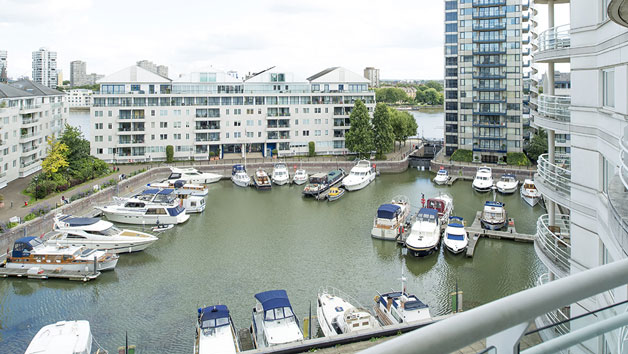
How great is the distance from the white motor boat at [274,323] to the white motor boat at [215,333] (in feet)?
2.56

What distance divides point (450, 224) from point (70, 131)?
106 ft

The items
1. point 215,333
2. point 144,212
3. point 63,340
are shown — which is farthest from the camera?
point 144,212

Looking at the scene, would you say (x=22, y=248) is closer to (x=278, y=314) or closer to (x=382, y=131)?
(x=278, y=314)

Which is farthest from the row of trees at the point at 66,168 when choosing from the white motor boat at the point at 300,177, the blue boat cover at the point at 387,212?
the blue boat cover at the point at 387,212

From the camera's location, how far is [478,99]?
5191 cm

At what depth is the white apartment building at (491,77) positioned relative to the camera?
50062 mm

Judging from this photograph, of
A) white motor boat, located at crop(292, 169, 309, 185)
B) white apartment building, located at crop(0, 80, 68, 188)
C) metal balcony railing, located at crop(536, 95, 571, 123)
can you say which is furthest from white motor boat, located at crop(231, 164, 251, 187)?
metal balcony railing, located at crop(536, 95, 571, 123)

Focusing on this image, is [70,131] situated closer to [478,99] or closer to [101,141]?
[101,141]

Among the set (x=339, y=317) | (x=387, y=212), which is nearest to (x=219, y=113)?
(x=387, y=212)

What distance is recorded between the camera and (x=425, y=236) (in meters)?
25.2

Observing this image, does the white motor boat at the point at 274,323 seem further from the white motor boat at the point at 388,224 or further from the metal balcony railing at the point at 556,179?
the white motor boat at the point at 388,224

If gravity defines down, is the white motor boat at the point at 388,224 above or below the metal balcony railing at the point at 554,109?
below

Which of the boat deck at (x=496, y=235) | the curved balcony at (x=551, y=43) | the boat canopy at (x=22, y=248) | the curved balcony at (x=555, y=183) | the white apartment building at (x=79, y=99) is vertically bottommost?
the boat deck at (x=496, y=235)

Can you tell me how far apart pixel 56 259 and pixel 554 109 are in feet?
69.3
